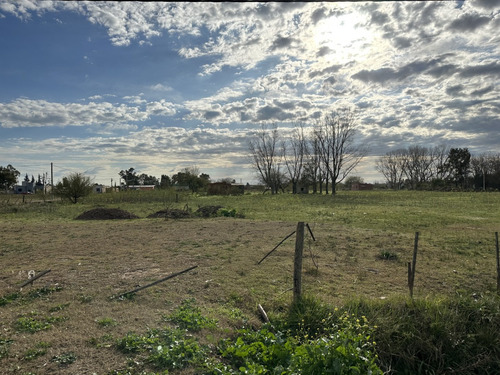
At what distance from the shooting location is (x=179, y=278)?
6242 millimetres

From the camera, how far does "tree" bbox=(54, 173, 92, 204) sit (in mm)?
32281

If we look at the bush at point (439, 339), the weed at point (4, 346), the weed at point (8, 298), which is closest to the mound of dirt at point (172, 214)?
the weed at point (8, 298)

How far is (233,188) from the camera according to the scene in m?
54.3

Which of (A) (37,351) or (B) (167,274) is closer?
(A) (37,351)

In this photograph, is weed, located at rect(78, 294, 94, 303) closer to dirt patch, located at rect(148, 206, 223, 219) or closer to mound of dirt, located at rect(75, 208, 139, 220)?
dirt patch, located at rect(148, 206, 223, 219)

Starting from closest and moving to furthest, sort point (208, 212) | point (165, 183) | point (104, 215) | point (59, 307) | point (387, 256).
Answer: point (59, 307), point (387, 256), point (104, 215), point (208, 212), point (165, 183)

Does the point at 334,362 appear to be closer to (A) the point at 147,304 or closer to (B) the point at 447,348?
(B) the point at 447,348

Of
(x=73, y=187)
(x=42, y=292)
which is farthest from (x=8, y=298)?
(x=73, y=187)

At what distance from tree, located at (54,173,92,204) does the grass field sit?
831 inches

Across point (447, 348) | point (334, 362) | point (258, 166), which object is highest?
point (258, 166)

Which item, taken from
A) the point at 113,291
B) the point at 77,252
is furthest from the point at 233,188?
the point at 113,291

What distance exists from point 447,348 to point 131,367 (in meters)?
3.50

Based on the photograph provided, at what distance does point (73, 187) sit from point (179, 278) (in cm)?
3055

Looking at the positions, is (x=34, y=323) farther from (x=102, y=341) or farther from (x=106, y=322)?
(x=102, y=341)
